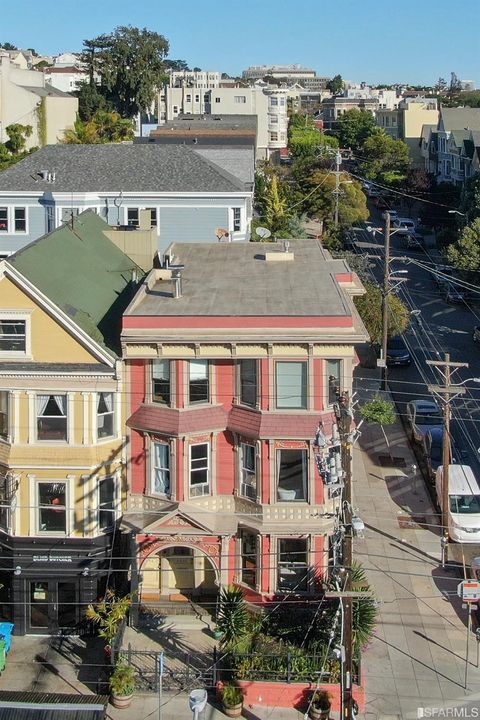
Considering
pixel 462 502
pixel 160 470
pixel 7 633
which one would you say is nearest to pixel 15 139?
pixel 462 502

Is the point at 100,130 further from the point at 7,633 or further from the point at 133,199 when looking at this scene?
the point at 7,633

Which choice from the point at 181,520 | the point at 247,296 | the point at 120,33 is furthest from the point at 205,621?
the point at 120,33

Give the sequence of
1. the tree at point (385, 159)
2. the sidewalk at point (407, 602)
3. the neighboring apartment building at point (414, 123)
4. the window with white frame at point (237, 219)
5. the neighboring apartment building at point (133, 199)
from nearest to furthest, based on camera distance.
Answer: the sidewalk at point (407, 602) → the neighboring apartment building at point (133, 199) → the window with white frame at point (237, 219) → the tree at point (385, 159) → the neighboring apartment building at point (414, 123)

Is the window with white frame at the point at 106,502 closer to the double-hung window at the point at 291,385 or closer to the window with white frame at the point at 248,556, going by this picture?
the window with white frame at the point at 248,556

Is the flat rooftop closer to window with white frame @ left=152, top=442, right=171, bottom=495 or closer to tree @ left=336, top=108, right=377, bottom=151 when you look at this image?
window with white frame @ left=152, top=442, right=171, bottom=495

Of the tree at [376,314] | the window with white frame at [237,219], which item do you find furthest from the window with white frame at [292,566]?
the window with white frame at [237,219]

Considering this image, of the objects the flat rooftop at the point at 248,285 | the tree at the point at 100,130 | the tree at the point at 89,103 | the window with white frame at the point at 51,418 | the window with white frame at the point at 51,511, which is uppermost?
the tree at the point at 89,103

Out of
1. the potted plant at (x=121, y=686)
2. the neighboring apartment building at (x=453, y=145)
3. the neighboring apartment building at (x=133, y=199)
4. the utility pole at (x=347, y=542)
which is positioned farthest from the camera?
the neighboring apartment building at (x=453, y=145)
